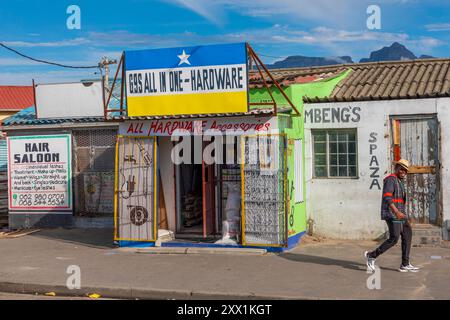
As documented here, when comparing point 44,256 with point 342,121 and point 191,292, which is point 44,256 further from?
point 342,121

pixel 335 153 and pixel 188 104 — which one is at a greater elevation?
pixel 188 104

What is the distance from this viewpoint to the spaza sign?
543 inches

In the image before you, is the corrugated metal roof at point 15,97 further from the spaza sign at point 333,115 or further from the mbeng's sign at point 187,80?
the spaza sign at point 333,115

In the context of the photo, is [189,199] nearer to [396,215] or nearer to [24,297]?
[24,297]

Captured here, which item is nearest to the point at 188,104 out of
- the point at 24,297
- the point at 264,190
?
the point at 264,190

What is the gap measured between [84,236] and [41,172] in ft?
8.04

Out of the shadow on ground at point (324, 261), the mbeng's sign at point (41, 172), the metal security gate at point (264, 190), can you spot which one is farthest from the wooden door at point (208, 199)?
the mbeng's sign at point (41, 172)

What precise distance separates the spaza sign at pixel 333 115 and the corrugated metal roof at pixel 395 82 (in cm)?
21

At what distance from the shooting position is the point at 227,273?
424 inches

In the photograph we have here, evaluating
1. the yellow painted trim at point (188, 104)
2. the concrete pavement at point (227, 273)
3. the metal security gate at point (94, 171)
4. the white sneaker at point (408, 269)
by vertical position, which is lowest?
the concrete pavement at point (227, 273)

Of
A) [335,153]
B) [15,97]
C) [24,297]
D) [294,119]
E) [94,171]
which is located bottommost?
[24,297]

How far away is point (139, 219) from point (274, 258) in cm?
299

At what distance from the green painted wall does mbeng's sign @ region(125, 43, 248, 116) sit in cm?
111

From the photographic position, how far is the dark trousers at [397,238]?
33.4 feet
